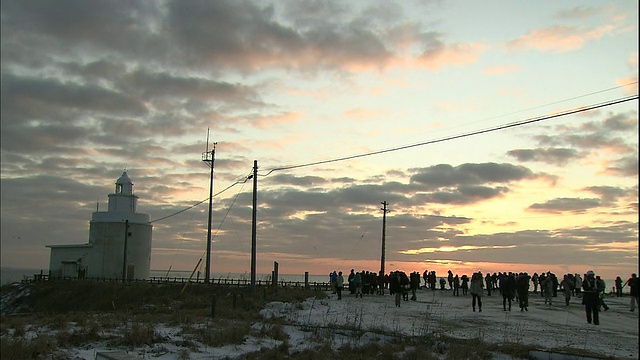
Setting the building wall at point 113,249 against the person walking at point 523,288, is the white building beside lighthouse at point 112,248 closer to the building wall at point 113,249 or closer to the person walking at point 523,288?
the building wall at point 113,249

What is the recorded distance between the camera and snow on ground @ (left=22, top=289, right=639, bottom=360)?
52.5 feet

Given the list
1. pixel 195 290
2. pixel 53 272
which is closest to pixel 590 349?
pixel 195 290

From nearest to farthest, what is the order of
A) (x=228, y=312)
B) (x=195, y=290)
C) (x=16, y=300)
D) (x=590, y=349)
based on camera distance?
(x=590, y=349) → (x=228, y=312) → (x=195, y=290) → (x=16, y=300)

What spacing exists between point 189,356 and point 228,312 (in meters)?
11.6

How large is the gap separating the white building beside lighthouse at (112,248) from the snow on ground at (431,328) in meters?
36.4

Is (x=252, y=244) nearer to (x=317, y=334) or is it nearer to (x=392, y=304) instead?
(x=392, y=304)

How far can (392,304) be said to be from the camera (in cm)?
2928

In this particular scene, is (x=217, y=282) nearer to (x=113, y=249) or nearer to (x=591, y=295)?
(x=113, y=249)

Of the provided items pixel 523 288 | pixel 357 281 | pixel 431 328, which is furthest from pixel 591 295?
pixel 357 281

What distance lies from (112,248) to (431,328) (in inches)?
1898

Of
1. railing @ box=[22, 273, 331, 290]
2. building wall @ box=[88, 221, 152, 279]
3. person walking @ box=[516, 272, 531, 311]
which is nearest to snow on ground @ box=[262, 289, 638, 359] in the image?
person walking @ box=[516, 272, 531, 311]

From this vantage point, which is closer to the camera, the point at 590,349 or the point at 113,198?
the point at 590,349

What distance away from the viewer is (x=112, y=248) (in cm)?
5981

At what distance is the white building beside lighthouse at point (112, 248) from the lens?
59.4m
